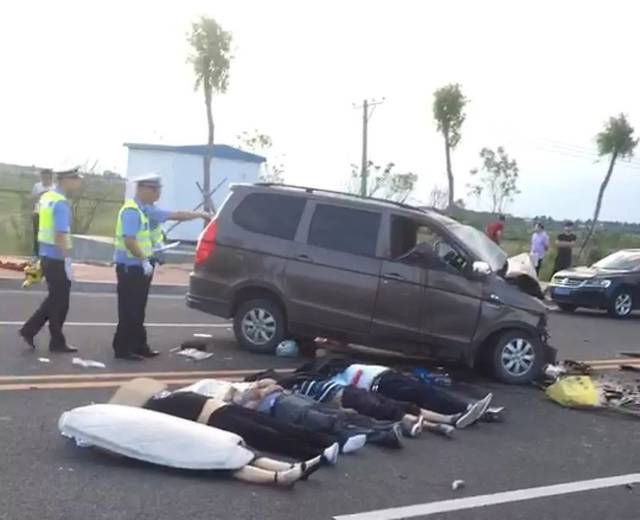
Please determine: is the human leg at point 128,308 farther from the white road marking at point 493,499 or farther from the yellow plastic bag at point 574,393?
the white road marking at point 493,499

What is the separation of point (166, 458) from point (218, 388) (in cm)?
136

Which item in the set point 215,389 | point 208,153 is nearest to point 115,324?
point 215,389

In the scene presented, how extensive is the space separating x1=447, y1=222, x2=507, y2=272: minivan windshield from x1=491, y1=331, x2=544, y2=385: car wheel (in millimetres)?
796

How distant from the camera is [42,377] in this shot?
318 inches

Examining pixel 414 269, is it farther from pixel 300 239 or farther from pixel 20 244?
pixel 20 244

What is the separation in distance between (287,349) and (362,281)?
1120mm

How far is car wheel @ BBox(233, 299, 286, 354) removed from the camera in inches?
404

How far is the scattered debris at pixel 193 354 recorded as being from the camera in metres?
9.77

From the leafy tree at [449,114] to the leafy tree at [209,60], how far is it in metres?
9.99

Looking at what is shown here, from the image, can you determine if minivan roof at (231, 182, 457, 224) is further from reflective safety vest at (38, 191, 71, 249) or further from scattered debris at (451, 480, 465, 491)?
scattered debris at (451, 480, 465, 491)

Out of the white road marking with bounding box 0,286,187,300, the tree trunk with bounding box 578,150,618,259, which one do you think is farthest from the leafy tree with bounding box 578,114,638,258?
the white road marking with bounding box 0,286,187,300

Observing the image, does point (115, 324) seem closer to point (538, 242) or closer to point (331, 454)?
point (331, 454)

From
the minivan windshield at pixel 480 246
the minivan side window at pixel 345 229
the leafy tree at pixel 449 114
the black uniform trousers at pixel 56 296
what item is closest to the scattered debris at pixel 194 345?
the black uniform trousers at pixel 56 296

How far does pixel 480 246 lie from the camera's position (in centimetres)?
1016
